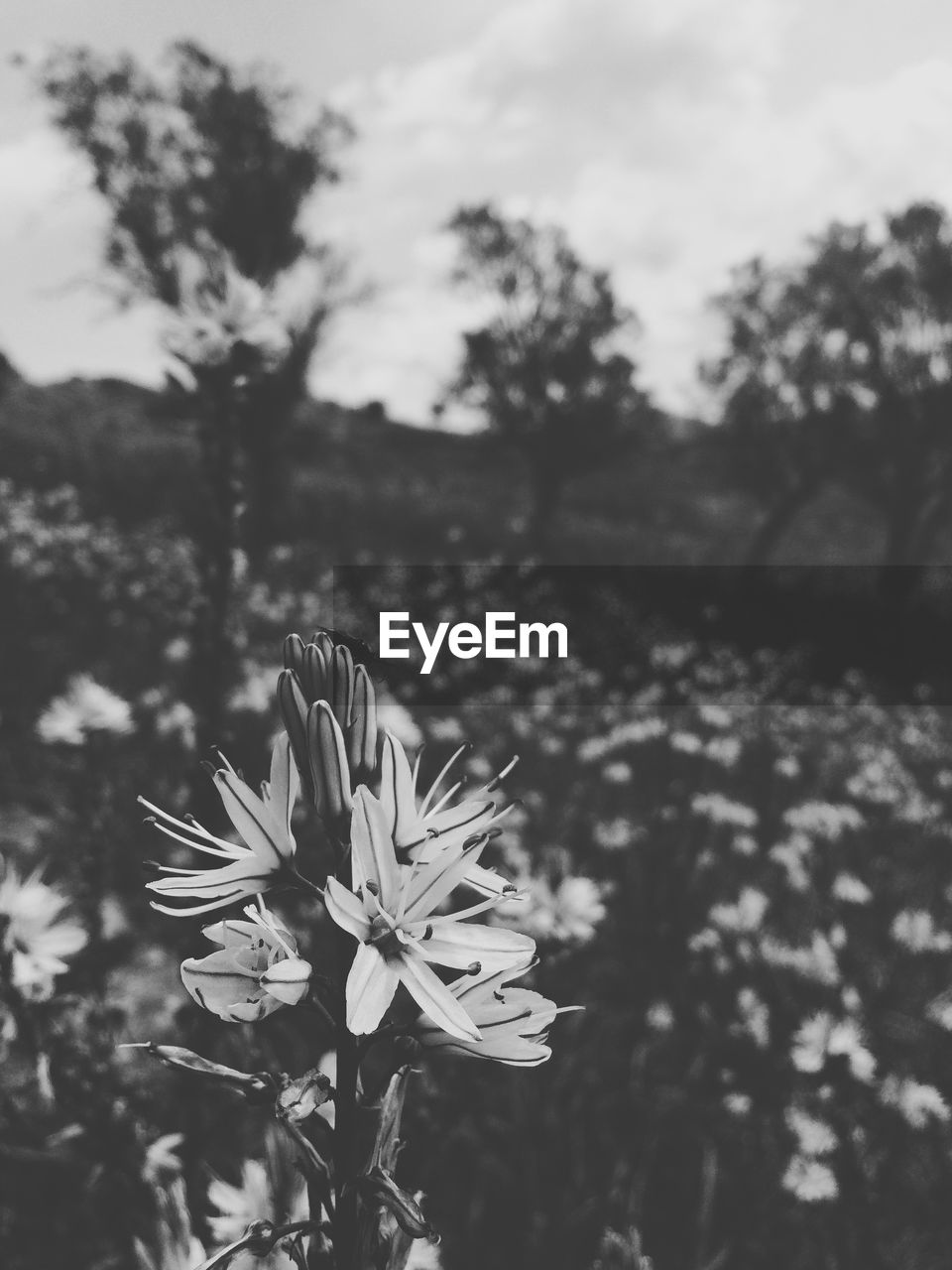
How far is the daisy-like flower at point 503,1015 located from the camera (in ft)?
3.50

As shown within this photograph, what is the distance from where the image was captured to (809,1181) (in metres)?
2.90

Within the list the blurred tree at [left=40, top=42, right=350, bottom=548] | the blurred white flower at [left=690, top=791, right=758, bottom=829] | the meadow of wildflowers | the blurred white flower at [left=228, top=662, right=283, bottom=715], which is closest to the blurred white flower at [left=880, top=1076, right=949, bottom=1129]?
the meadow of wildflowers

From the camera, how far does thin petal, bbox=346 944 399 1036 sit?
0.92 m

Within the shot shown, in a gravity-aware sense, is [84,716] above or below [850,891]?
above

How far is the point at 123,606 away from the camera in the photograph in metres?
9.45

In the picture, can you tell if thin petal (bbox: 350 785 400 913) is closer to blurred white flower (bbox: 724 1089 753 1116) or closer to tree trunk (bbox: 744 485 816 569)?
blurred white flower (bbox: 724 1089 753 1116)

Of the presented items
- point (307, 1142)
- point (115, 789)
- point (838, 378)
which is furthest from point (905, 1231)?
point (838, 378)

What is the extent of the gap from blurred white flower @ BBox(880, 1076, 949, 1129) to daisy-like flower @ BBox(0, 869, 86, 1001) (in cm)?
269

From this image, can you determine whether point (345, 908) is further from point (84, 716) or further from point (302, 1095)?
point (84, 716)

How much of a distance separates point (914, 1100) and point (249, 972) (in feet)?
9.75

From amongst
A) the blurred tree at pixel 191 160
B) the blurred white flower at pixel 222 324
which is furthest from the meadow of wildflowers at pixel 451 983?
the blurred tree at pixel 191 160

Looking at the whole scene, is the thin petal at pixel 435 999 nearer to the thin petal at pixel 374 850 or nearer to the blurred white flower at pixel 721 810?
the thin petal at pixel 374 850

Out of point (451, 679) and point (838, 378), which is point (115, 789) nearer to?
point (451, 679)

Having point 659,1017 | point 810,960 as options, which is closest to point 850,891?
point 810,960
